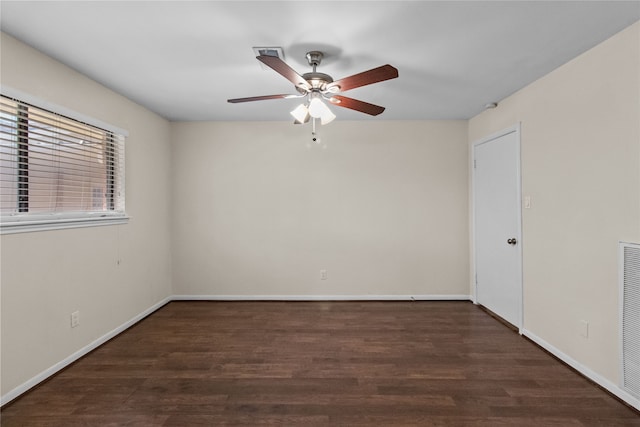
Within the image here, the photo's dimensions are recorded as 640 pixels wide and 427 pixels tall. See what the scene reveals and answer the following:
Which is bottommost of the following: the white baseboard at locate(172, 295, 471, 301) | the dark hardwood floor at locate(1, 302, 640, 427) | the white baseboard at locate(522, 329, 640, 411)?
the dark hardwood floor at locate(1, 302, 640, 427)

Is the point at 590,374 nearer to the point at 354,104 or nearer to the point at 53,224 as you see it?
the point at 354,104

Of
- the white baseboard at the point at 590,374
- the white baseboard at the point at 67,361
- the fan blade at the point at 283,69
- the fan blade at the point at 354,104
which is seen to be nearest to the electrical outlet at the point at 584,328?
the white baseboard at the point at 590,374

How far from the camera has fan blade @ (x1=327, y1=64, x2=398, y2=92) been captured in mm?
1829

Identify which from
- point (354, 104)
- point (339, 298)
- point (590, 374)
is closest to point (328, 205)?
point (339, 298)

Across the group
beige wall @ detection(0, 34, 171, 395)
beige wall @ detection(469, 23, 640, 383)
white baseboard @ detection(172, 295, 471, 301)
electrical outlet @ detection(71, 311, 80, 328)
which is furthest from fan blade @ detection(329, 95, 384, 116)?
electrical outlet @ detection(71, 311, 80, 328)

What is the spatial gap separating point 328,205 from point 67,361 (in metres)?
2.97

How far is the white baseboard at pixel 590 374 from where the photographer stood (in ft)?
6.48

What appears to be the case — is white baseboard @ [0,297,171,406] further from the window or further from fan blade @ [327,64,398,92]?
fan blade @ [327,64,398,92]

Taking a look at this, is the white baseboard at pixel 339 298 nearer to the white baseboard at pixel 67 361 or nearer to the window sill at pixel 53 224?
the white baseboard at pixel 67 361

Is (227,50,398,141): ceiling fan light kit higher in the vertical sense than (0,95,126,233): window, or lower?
higher

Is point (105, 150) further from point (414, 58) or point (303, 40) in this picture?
point (414, 58)

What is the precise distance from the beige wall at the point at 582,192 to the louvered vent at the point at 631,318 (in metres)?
0.07

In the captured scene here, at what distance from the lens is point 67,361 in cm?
247

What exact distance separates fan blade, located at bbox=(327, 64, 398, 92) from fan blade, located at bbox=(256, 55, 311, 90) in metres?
0.19
